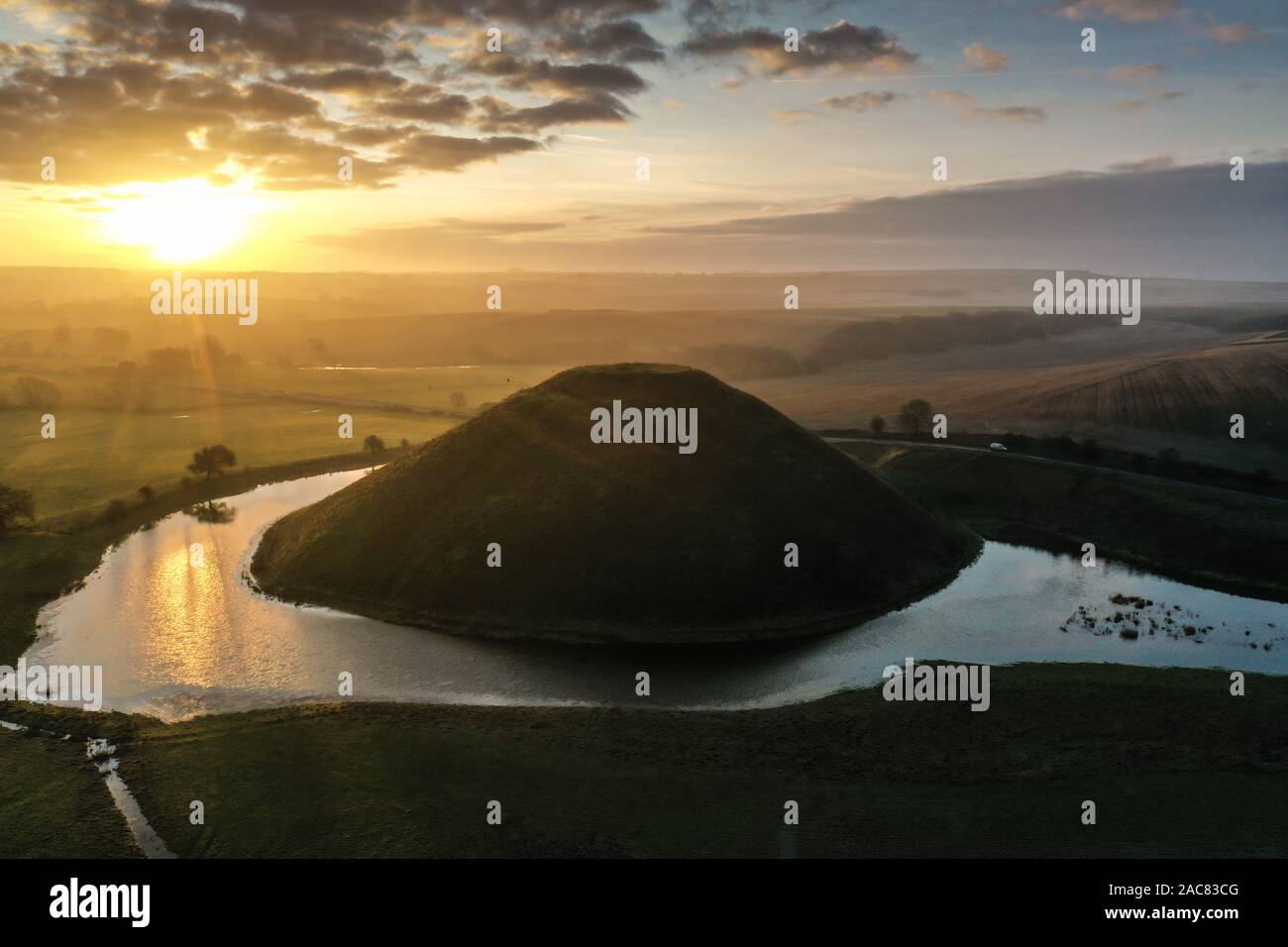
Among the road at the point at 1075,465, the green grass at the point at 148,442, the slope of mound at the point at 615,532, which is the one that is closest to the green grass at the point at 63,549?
the green grass at the point at 148,442

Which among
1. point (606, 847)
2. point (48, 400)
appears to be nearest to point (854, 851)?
point (606, 847)

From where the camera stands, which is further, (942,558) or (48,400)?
(48,400)

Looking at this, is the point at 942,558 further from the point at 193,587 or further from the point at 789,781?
the point at 193,587

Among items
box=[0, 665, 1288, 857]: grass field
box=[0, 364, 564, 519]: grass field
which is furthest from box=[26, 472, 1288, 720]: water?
box=[0, 364, 564, 519]: grass field

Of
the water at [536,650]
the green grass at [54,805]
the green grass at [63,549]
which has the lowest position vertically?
the green grass at [54,805]

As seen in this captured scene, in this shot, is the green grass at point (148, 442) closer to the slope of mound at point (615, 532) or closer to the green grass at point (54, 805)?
the slope of mound at point (615, 532)

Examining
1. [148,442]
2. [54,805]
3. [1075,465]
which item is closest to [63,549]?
[54,805]
